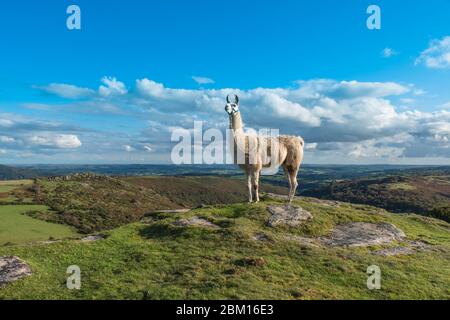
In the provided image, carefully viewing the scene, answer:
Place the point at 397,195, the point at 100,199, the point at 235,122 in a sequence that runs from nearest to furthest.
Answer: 1. the point at 235,122
2. the point at 100,199
3. the point at 397,195

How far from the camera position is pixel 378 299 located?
1336 cm

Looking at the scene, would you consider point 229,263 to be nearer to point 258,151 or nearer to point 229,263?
point 229,263

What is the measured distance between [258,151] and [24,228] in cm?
7216

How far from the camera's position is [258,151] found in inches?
928

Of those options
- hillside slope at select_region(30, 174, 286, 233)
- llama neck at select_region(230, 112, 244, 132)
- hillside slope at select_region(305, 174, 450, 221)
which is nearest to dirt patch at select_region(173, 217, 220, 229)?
llama neck at select_region(230, 112, 244, 132)

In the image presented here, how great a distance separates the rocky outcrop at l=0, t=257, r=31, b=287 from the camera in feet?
47.5

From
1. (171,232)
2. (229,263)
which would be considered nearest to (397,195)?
(171,232)

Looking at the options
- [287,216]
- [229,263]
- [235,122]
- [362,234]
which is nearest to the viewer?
[229,263]

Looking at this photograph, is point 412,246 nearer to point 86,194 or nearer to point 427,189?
point 86,194

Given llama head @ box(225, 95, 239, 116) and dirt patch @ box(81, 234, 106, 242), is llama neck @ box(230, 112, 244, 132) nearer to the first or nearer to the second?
llama head @ box(225, 95, 239, 116)

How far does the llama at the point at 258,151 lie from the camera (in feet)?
75.3

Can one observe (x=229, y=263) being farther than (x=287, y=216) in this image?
No

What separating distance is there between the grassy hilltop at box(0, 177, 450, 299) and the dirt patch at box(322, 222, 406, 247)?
18.0 inches
